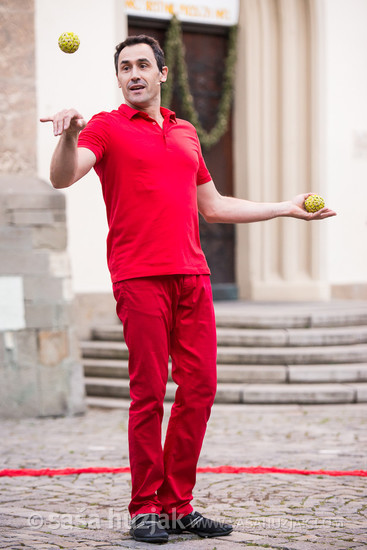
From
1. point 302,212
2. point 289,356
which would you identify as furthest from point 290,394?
point 302,212

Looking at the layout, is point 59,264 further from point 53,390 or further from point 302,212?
point 302,212

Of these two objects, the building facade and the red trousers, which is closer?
the red trousers

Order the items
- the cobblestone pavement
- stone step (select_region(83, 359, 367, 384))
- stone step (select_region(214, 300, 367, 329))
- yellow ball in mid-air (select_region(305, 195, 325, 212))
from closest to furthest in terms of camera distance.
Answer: the cobblestone pavement → yellow ball in mid-air (select_region(305, 195, 325, 212)) → stone step (select_region(83, 359, 367, 384)) → stone step (select_region(214, 300, 367, 329))

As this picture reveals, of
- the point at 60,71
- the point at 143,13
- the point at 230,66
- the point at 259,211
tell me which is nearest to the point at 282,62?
the point at 230,66

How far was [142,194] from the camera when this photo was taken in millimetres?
3562

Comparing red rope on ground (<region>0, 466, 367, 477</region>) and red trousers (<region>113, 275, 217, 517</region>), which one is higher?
red trousers (<region>113, 275, 217, 517</region>)

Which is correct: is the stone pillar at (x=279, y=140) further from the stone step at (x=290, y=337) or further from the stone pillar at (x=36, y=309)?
the stone pillar at (x=36, y=309)

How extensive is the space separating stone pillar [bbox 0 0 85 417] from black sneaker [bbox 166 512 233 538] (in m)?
3.53

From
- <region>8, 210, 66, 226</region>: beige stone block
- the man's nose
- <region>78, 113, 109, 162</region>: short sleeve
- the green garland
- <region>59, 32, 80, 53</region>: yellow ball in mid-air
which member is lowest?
<region>8, 210, 66, 226</region>: beige stone block

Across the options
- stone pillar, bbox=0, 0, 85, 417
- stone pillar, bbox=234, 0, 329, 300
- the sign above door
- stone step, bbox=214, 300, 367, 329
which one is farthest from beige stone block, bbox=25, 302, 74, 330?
the sign above door

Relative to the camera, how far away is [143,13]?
401 inches

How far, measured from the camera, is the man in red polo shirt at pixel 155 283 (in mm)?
3561

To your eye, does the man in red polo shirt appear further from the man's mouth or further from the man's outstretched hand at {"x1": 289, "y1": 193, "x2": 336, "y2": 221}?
the man's outstretched hand at {"x1": 289, "y1": 193, "x2": 336, "y2": 221}

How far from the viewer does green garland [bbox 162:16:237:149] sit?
403 inches
